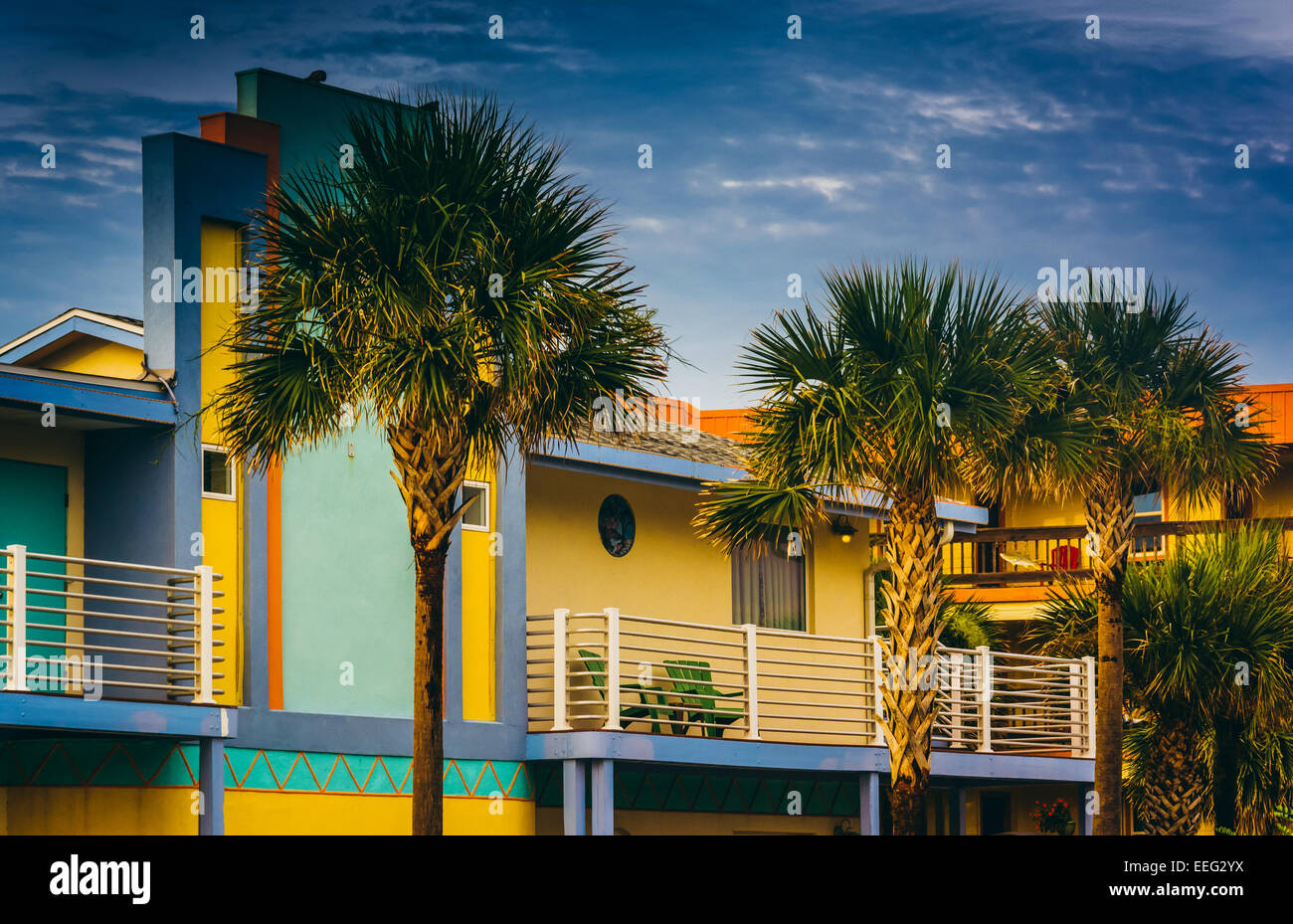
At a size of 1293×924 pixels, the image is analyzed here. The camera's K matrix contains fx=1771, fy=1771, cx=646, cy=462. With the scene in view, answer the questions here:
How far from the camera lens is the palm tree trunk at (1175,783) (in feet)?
74.6

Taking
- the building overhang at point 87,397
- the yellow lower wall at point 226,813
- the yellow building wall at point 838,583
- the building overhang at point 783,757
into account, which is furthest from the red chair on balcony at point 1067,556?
the building overhang at point 87,397

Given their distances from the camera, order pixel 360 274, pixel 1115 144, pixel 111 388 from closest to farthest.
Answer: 1. pixel 360 274
2. pixel 111 388
3. pixel 1115 144

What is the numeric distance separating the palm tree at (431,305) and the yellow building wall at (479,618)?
4.36m

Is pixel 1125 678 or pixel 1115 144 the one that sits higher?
pixel 1115 144

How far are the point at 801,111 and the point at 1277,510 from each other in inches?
471

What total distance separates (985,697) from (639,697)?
14.6ft

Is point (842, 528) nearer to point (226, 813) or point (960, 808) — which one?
point (960, 808)

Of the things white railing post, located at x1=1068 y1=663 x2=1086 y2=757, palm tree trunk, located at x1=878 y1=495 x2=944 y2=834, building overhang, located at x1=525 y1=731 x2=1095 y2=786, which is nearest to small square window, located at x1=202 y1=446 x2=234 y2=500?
building overhang, located at x1=525 y1=731 x2=1095 y2=786

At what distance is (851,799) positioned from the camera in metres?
24.5

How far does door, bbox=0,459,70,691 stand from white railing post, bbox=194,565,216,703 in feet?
4.63

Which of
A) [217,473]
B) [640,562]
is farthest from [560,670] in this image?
[640,562]
